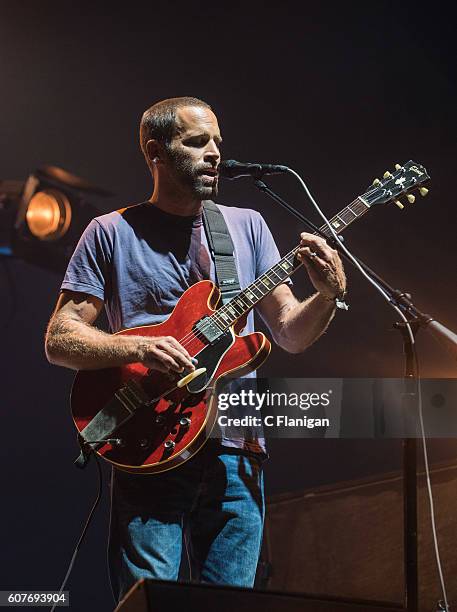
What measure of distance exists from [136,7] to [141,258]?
1537 millimetres

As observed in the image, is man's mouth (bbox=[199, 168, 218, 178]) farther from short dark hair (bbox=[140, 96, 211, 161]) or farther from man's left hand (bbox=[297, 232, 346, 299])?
man's left hand (bbox=[297, 232, 346, 299])

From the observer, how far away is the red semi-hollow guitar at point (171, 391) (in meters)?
2.23

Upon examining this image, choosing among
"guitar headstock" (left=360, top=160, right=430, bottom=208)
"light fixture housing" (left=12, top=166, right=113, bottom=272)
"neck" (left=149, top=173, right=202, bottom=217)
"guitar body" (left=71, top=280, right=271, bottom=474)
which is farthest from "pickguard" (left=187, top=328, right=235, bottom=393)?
"light fixture housing" (left=12, top=166, right=113, bottom=272)

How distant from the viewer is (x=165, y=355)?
220 centimetres

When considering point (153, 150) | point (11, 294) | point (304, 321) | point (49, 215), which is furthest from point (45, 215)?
point (304, 321)

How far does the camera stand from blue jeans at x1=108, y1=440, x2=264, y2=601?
Result: 219 centimetres

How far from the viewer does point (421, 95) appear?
337 cm

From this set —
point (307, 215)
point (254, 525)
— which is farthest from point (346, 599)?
point (307, 215)

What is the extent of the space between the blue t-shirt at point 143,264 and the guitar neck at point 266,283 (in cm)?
7

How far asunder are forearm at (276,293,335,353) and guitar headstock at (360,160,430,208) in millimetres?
400

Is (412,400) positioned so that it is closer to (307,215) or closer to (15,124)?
(307,215)

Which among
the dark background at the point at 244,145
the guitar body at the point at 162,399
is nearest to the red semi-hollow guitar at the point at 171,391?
the guitar body at the point at 162,399

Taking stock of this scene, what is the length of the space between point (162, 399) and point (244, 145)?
141cm

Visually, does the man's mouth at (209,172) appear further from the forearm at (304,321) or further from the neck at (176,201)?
the forearm at (304,321)
